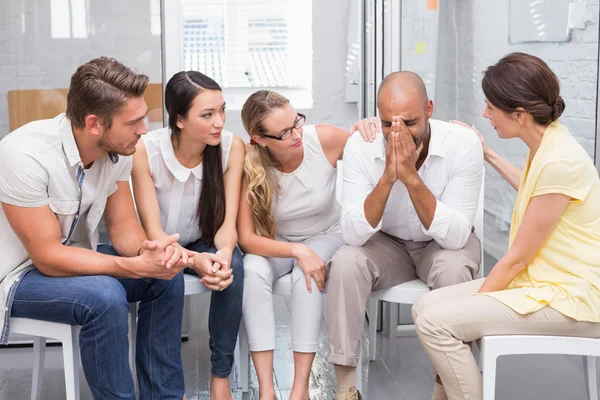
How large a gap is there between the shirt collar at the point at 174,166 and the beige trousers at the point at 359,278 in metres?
0.56

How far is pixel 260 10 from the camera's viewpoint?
6.08 meters

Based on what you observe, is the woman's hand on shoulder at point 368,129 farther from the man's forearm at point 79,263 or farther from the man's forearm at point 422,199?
the man's forearm at point 79,263

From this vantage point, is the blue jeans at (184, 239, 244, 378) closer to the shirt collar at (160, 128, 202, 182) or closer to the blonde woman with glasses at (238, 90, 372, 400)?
the blonde woman with glasses at (238, 90, 372, 400)

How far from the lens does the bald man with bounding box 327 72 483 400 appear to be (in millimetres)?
2471

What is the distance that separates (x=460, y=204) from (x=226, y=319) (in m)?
0.83

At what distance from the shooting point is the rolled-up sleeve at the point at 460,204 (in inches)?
98.4

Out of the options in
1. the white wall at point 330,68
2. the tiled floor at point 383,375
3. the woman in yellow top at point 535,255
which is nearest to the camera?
the woman in yellow top at point 535,255

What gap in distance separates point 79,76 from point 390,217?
43.4 inches

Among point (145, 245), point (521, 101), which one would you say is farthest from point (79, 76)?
point (521, 101)

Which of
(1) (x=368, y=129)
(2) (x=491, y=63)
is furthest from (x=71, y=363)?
(2) (x=491, y=63)

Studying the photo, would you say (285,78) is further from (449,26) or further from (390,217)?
(390,217)

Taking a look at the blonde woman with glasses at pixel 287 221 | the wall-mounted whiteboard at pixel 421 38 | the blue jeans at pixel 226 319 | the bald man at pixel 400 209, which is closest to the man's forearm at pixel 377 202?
the bald man at pixel 400 209

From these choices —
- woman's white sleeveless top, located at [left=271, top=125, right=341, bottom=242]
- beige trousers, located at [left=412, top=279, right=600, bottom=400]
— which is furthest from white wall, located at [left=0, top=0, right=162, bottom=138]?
beige trousers, located at [left=412, top=279, right=600, bottom=400]

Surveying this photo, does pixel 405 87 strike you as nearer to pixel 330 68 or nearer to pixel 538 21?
pixel 538 21
